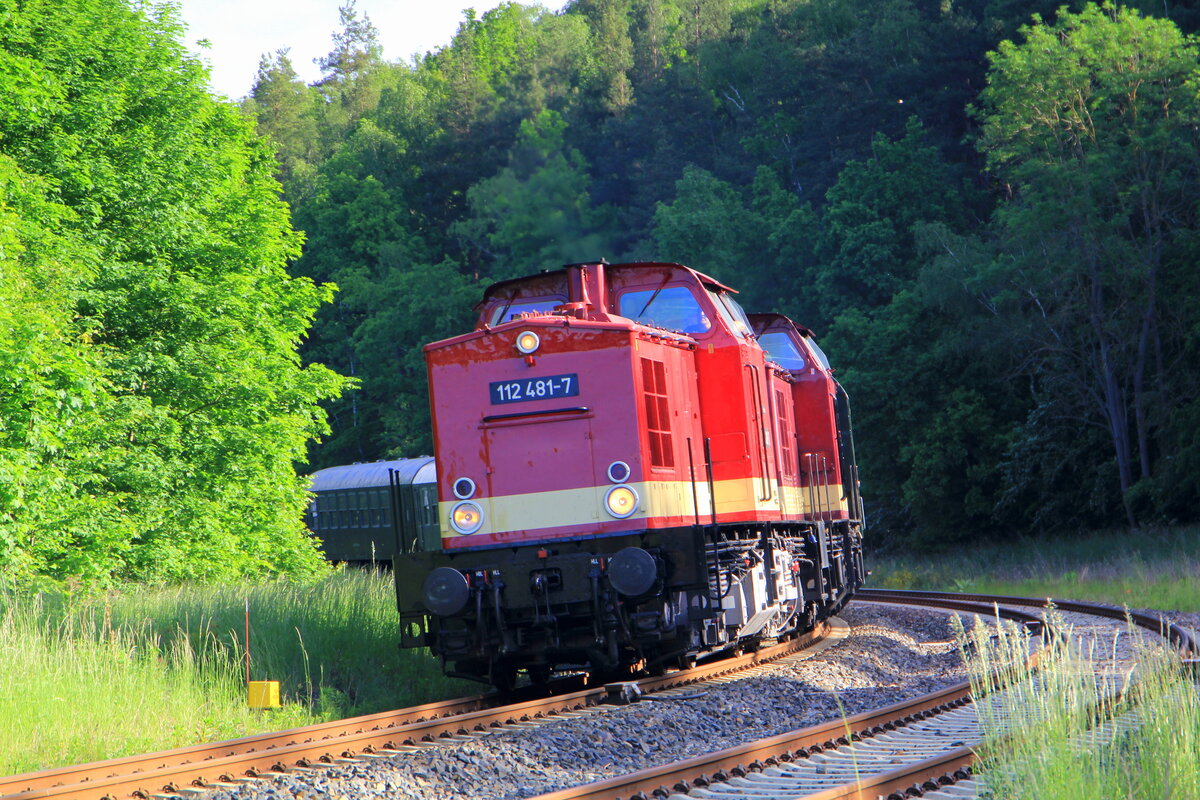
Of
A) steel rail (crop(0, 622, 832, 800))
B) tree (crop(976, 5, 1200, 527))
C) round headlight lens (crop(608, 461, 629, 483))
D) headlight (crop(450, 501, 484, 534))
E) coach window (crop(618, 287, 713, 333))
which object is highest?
tree (crop(976, 5, 1200, 527))

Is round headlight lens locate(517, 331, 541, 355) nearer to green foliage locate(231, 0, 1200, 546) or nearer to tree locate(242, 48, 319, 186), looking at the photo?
green foliage locate(231, 0, 1200, 546)

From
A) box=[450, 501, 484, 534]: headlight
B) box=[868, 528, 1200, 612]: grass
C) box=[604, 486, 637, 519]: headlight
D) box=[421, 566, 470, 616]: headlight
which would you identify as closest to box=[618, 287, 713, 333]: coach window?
box=[604, 486, 637, 519]: headlight

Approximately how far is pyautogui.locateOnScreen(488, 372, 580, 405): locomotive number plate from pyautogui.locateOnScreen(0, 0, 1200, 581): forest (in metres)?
6.75

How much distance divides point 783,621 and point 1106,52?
75.4 feet

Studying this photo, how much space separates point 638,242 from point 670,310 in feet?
137

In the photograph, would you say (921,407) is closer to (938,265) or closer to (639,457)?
(938,265)

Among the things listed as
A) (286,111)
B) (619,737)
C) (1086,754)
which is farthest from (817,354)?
(286,111)

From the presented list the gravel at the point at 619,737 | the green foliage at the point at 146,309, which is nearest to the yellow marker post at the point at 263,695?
the gravel at the point at 619,737

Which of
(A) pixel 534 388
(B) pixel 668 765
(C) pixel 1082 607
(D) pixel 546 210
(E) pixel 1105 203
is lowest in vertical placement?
(C) pixel 1082 607

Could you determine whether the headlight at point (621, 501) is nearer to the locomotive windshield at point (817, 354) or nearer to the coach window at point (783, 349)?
the coach window at point (783, 349)

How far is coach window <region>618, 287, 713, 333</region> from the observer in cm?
1045

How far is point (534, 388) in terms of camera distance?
9.57 metres

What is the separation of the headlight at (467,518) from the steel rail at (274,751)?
1.35m

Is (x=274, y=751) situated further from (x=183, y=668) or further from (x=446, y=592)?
(x=183, y=668)
